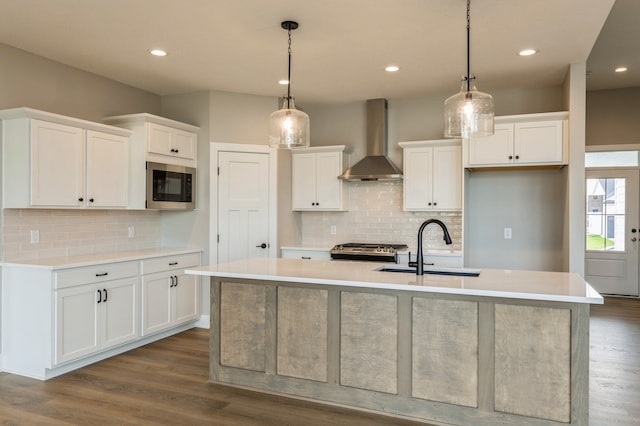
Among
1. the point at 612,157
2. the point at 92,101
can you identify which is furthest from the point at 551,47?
the point at 92,101

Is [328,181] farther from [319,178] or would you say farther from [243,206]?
[243,206]

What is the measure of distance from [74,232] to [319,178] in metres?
2.80

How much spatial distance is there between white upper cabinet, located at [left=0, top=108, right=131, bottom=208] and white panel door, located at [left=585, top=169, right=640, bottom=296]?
6.50 meters

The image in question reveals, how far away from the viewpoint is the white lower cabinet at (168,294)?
446 centimetres

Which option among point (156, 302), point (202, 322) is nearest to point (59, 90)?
point (156, 302)

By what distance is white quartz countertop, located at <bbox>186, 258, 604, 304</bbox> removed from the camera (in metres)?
2.47

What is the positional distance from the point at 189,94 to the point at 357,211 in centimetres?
252

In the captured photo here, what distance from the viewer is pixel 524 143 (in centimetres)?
469

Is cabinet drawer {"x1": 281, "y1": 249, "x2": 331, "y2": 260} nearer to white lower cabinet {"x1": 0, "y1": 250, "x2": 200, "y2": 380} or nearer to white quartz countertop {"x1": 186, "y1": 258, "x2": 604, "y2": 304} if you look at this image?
white lower cabinet {"x1": 0, "y1": 250, "x2": 200, "y2": 380}

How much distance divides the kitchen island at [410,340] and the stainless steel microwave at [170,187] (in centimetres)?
170

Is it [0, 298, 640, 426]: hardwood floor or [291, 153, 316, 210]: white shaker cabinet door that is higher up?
[291, 153, 316, 210]: white shaker cabinet door

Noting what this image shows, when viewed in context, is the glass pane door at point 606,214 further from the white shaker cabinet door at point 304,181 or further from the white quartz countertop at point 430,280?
the white quartz countertop at point 430,280

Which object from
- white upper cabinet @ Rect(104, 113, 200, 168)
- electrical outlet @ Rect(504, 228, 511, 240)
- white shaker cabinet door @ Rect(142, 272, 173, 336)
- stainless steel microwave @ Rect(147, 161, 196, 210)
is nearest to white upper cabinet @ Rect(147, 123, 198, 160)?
white upper cabinet @ Rect(104, 113, 200, 168)

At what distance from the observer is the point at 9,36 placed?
144 inches
